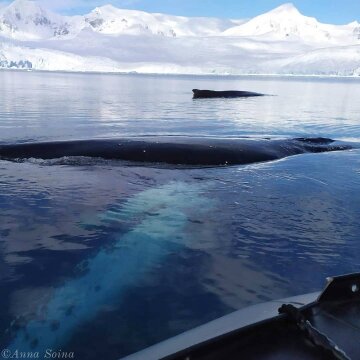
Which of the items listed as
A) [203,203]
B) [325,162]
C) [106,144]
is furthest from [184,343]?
[325,162]

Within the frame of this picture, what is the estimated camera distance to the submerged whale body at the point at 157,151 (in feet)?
47.9

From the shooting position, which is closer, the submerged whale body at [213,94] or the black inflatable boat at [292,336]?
the black inflatable boat at [292,336]

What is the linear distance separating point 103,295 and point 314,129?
926 inches

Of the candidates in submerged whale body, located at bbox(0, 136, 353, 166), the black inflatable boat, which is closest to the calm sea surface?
submerged whale body, located at bbox(0, 136, 353, 166)

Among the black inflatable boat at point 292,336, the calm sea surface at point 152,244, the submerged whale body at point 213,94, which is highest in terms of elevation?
the submerged whale body at point 213,94

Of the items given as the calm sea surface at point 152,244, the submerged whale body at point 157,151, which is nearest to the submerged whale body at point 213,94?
the submerged whale body at point 157,151

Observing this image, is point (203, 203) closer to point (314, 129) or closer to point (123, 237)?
point (123, 237)

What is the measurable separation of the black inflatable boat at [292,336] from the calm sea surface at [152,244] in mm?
1795

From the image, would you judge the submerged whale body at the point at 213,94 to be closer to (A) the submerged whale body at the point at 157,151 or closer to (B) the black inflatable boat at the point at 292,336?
(A) the submerged whale body at the point at 157,151

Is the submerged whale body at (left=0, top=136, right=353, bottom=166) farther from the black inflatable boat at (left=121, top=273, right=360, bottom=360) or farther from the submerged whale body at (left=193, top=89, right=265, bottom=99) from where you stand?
the submerged whale body at (left=193, top=89, right=265, bottom=99)

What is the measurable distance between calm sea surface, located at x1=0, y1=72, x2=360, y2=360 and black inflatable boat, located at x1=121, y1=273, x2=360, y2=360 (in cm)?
180

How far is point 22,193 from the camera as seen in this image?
11273 millimetres

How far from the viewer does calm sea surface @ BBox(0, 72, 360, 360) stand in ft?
19.1

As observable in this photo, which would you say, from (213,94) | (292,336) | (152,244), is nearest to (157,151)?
(152,244)
